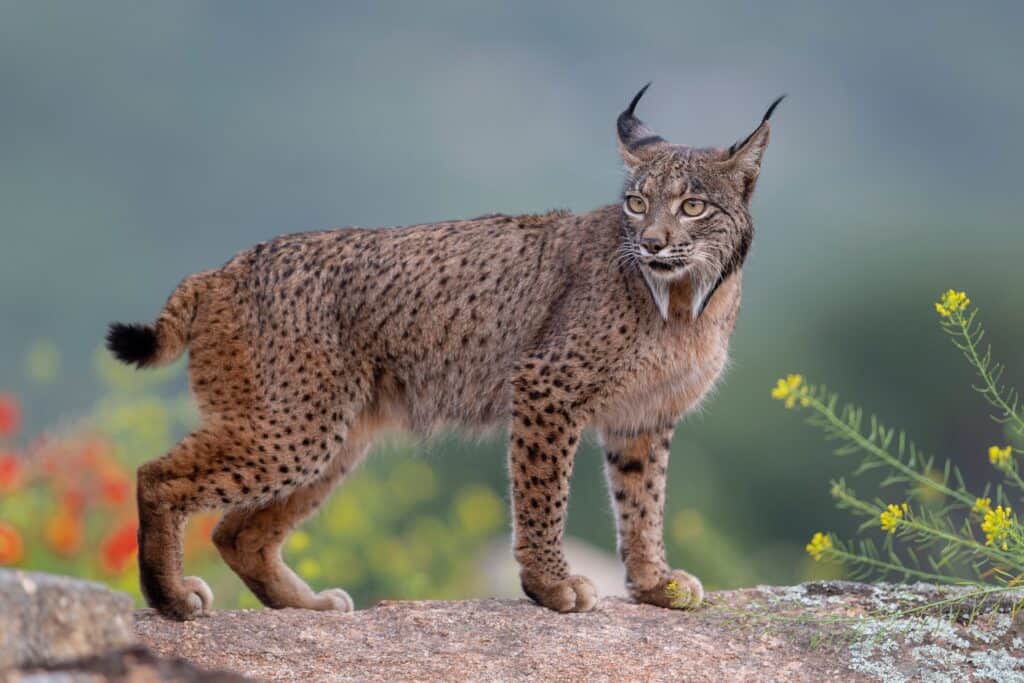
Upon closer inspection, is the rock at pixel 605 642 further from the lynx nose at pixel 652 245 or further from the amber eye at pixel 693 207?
the amber eye at pixel 693 207

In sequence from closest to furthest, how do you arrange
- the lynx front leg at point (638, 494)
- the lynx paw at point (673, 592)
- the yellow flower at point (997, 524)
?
the yellow flower at point (997, 524) < the lynx paw at point (673, 592) < the lynx front leg at point (638, 494)

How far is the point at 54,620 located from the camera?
313 cm

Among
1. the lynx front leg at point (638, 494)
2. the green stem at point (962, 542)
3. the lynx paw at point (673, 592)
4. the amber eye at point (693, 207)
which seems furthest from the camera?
the lynx front leg at point (638, 494)

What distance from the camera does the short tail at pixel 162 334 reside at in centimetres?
602

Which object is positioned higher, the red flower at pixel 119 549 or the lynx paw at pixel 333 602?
the red flower at pixel 119 549

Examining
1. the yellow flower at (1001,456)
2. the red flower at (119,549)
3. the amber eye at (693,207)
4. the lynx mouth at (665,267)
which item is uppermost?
the amber eye at (693,207)

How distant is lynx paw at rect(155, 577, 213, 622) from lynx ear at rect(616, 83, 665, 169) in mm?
2476

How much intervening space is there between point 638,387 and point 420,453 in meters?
1.24

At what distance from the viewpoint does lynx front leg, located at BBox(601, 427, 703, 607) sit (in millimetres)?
6266

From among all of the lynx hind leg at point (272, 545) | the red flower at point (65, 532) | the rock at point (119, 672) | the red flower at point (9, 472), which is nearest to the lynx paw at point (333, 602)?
the lynx hind leg at point (272, 545)

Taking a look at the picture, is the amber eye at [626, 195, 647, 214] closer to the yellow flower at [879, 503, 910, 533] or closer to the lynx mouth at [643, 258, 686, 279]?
the lynx mouth at [643, 258, 686, 279]

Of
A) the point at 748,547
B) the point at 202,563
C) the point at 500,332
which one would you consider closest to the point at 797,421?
the point at 748,547

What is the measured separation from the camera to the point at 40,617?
10.2ft

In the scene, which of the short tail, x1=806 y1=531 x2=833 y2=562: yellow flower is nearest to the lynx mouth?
x1=806 y1=531 x2=833 y2=562: yellow flower
